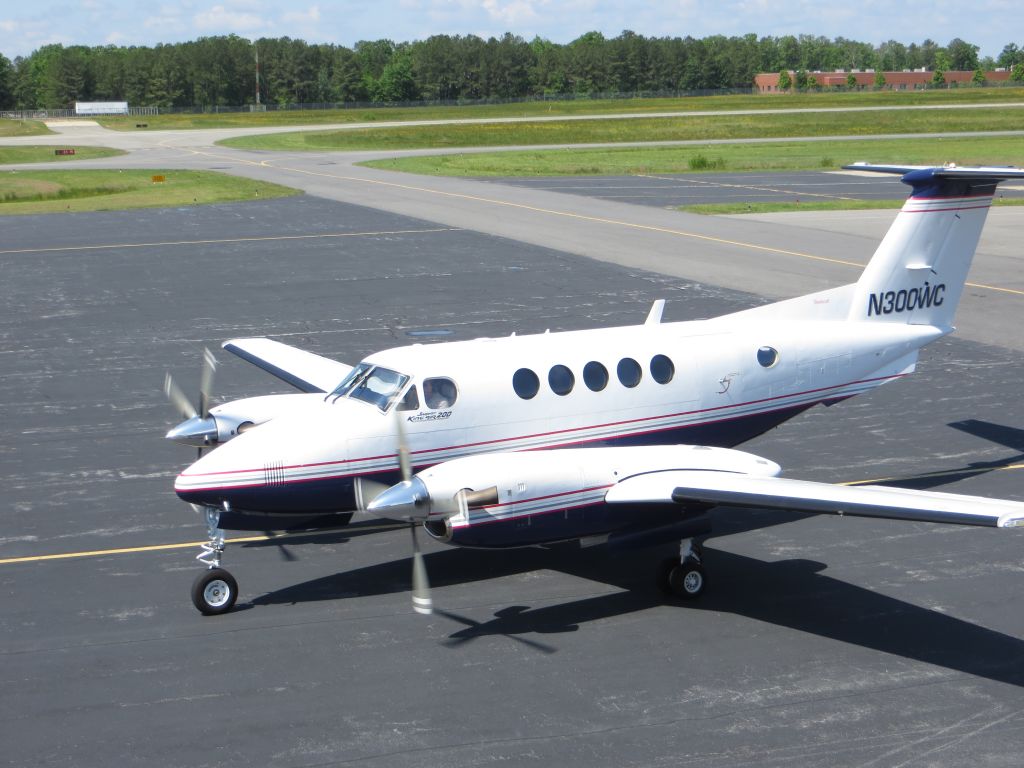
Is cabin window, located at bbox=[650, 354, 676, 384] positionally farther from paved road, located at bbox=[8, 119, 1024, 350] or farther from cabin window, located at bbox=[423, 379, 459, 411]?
paved road, located at bbox=[8, 119, 1024, 350]

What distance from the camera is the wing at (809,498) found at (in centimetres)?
1143

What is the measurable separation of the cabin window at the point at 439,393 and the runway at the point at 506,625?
236 cm

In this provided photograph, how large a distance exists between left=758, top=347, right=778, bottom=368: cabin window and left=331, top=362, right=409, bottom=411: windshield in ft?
18.4

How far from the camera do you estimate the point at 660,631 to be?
13.2 m

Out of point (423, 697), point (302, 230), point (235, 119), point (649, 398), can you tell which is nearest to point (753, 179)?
point (302, 230)

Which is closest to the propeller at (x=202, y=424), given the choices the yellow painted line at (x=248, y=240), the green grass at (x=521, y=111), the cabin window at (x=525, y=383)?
the cabin window at (x=525, y=383)

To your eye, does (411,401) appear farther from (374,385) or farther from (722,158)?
(722,158)

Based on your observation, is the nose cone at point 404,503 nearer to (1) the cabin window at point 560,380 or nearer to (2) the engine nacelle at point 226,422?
(1) the cabin window at point 560,380

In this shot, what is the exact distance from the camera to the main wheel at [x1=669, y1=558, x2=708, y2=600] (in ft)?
45.9

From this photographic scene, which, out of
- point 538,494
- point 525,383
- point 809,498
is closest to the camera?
point 809,498

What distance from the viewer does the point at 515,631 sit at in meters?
13.2

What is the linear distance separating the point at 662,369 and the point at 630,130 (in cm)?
10452

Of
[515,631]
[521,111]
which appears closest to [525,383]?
[515,631]

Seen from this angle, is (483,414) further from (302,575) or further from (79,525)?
(79,525)
